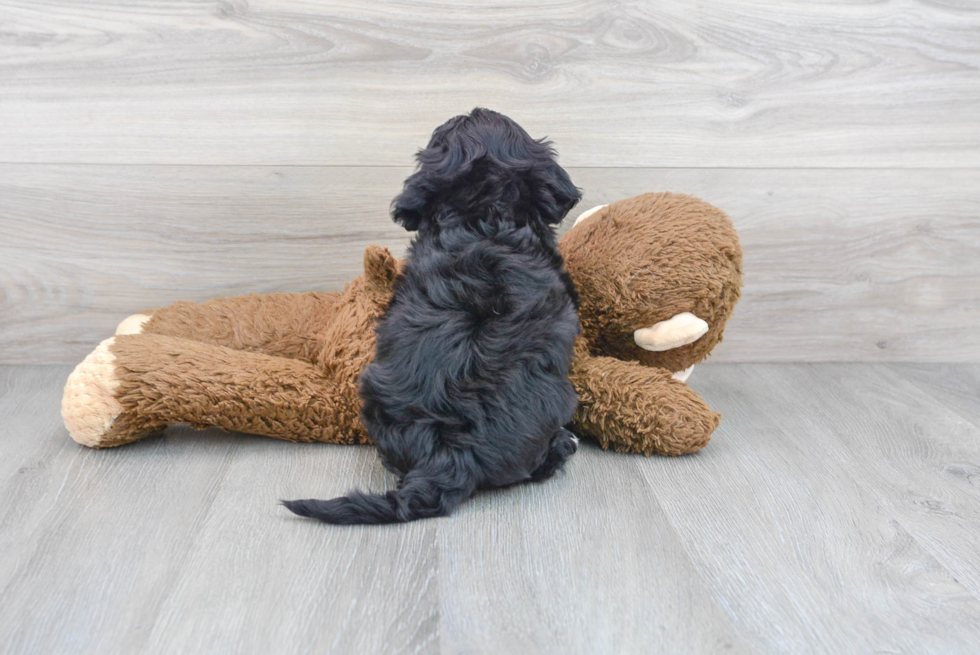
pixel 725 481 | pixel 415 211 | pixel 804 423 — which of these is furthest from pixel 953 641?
pixel 415 211

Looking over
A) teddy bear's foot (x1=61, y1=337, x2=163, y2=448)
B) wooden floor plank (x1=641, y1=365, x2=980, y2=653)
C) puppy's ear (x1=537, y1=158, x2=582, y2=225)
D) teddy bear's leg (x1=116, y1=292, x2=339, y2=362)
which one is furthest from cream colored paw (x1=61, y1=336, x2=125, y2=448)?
wooden floor plank (x1=641, y1=365, x2=980, y2=653)

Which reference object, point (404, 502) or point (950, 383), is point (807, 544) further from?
point (950, 383)

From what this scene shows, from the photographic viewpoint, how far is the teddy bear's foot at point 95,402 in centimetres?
99

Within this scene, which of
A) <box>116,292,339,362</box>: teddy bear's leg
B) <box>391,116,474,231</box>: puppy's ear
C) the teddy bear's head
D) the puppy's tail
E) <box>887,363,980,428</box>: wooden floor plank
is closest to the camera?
the puppy's tail

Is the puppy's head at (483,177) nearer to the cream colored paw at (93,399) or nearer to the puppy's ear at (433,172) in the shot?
the puppy's ear at (433,172)

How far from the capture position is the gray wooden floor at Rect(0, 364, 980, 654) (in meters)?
0.67

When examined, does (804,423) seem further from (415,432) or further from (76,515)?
(76,515)

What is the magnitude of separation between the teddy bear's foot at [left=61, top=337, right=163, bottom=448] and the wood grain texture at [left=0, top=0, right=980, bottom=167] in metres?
0.45

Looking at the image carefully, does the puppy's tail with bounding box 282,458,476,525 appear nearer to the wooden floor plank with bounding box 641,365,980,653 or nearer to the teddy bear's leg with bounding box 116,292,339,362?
the wooden floor plank with bounding box 641,365,980,653

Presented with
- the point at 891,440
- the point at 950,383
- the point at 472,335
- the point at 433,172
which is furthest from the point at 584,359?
the point at 950,383

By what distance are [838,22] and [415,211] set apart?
0.89 m

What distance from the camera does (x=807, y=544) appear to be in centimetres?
83

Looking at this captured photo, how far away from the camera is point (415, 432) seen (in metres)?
0.87

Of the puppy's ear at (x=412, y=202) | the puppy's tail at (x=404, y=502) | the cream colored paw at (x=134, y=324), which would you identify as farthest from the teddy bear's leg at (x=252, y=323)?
the puppy's tail at (x=404, y=502)
